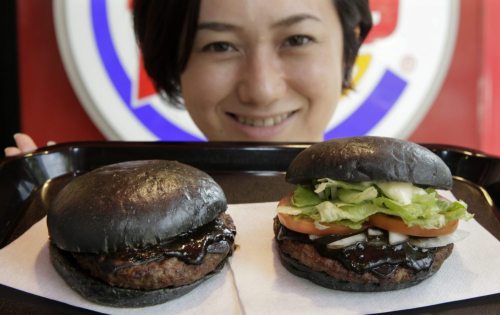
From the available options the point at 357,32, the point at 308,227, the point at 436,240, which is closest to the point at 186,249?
the point at 308,227

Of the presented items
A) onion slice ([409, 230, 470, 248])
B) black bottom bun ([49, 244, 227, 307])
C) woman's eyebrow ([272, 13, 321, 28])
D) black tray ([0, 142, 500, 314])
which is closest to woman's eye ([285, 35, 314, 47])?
woman's eyebrow ([272, 13, 321, 28])

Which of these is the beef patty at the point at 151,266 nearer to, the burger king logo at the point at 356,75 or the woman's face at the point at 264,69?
the woman's face at the point at 264,69

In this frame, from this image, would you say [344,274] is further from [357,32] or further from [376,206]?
[357,32]

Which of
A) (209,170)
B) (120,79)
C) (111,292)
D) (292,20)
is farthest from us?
(120,79)

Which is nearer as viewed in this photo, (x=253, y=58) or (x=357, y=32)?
(x=253, y=58)

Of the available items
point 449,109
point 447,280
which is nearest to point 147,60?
point 447,280

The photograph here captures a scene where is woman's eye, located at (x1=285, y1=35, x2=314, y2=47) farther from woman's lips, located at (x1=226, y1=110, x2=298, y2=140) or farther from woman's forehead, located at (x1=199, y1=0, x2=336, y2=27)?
woman's lips, located at (x1=226, y1=110, x2=298, y2=140)
